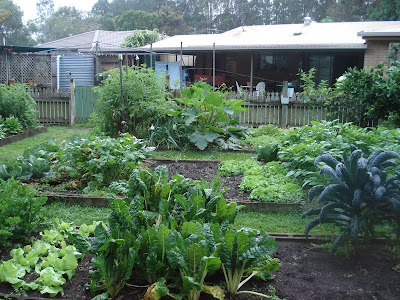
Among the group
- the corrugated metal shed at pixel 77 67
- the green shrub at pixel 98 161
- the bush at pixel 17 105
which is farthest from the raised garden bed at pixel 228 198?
the corrugated metal shed at pixel 77 67

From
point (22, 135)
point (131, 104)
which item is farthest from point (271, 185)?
point (22, 135)

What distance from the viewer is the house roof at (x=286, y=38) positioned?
18109 mm

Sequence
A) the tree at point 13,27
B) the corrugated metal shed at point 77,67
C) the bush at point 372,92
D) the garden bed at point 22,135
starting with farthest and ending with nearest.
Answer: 1. the tree at point 13,27
2. the corrugated metal shed at point 77,67
3. the garden bed at point 22,135
4. the bush at point 372,92

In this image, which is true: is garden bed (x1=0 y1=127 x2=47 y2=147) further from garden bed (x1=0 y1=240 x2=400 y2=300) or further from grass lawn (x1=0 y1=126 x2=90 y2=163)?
garden bed (x1=0 y1=240 x2=400 y2=300)

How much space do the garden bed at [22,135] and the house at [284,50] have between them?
8.32 m

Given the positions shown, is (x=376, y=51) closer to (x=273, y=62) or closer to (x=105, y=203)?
(x=273, y=62)

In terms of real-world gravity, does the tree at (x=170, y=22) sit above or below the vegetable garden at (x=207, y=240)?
above

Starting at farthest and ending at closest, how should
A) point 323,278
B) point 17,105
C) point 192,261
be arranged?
point 17,105 → point 323,278 → point 192,261

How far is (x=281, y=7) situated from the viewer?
159ft

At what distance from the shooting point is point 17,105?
12.1 m

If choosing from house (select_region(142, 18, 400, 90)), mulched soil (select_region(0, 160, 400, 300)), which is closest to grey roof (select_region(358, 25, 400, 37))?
house (select_region(142, 18, 400, 90))

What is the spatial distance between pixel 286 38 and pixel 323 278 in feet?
56.2

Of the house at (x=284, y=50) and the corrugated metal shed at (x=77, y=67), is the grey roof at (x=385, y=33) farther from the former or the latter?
the corrugated metal shed at (x=77, y=67)

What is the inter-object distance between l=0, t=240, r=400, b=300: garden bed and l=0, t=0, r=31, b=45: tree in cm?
4697
